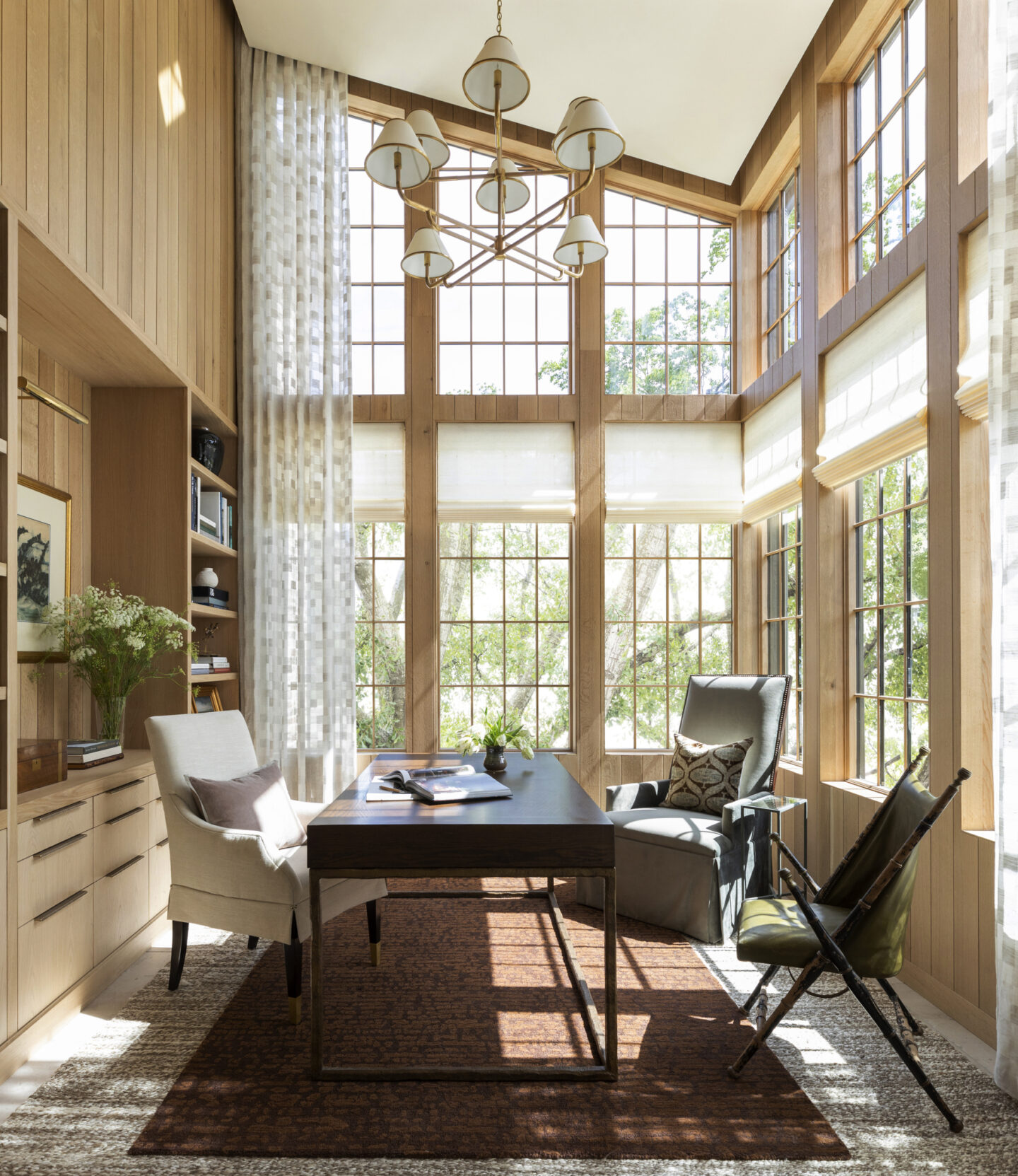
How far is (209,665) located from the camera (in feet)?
15.1

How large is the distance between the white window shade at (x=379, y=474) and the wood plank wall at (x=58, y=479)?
1.73 m

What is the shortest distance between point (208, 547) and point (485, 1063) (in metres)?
3.11

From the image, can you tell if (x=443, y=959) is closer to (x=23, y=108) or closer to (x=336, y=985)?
(x=336, y=985)

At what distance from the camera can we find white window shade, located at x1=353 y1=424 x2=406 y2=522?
18.0 ft

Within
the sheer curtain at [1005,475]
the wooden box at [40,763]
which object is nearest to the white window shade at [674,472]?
the sheer curtain at [1005,475]

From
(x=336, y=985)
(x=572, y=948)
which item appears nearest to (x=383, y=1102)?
(x=336, y=985)

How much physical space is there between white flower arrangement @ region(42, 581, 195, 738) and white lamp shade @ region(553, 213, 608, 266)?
2349 millimetres

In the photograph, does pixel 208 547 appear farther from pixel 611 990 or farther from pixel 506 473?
pixel 611 990

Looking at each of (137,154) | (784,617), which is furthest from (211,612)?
(784,617)

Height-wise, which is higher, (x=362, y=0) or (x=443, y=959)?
(x=362, y=0)

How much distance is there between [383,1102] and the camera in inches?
93.3

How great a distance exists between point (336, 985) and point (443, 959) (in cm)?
47

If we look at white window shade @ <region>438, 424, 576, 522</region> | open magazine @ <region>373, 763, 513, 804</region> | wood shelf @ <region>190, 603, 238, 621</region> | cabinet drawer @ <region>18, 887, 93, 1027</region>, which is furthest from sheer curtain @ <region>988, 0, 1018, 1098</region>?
wood shelf @ <region>190, 603, 238, 621</region>

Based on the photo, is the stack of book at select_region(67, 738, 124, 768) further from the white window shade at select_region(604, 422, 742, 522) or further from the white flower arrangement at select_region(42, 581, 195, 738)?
the white window shade at select_region(604, 422, 742, 522)
